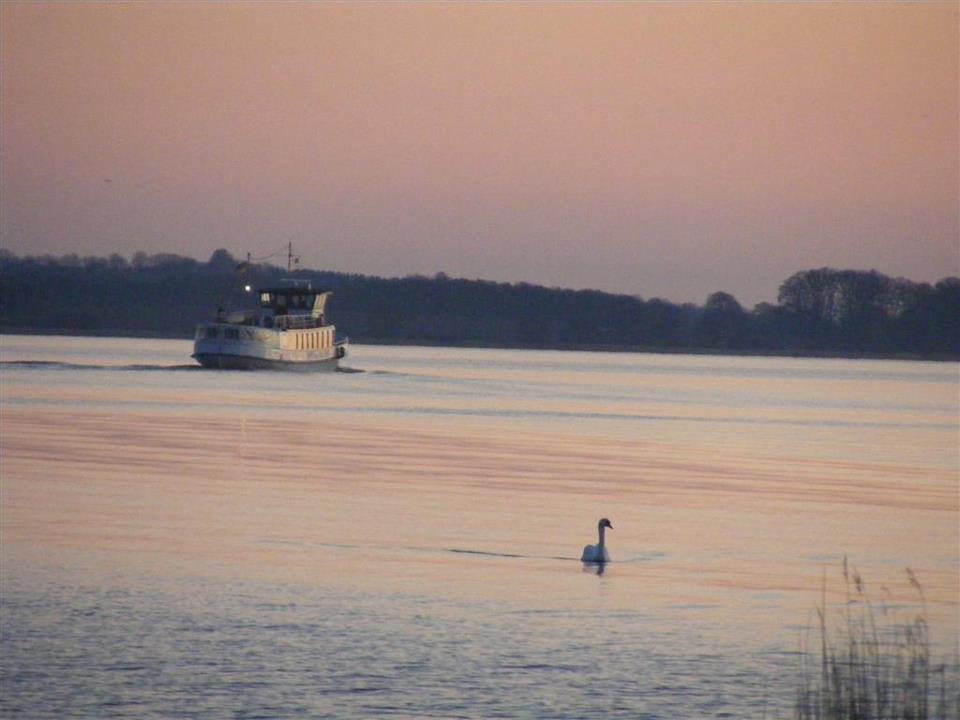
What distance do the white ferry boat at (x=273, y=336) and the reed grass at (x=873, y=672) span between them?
262 feet

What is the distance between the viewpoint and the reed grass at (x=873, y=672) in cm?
1431

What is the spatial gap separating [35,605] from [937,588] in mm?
12646

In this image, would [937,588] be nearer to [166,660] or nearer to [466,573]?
[466,573]

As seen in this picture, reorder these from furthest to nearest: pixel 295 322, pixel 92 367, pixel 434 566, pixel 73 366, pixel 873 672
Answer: pixel 92 367 → pixel 73 366 → pixel 295 322 → pixel 434 566 → pixel 873 672

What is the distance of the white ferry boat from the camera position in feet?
336

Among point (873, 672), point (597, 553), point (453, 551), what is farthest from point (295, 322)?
point (873, 672)

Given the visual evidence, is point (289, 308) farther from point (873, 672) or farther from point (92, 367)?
point (873, 672)

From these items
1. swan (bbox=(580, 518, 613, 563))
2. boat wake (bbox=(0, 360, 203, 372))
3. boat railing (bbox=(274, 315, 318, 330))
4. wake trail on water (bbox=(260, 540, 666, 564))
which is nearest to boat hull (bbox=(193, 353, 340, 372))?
boat railing (bbox=(274, 315, 318, 330))

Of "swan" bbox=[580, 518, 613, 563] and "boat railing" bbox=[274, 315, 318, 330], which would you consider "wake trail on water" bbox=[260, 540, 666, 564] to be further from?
"boat railing" bbox=[274, 315, 318, 330]

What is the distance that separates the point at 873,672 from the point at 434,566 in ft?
33.5

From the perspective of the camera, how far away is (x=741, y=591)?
23.9 meters

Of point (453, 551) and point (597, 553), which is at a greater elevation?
point (597, 553)

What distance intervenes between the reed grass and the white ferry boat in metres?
79.8

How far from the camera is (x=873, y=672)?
1603cm
